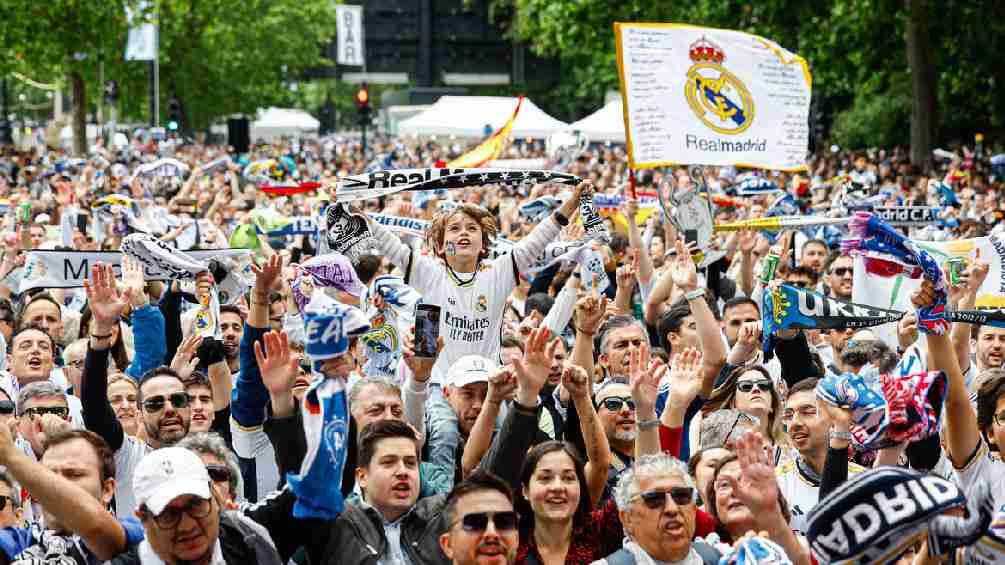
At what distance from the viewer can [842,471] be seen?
219 inches

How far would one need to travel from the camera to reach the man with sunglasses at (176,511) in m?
4.80

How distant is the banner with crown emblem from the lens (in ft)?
41.8

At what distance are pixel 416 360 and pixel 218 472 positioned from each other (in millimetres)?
1066

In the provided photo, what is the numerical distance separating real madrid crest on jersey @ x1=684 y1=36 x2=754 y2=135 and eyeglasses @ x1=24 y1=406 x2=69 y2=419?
23.3ft

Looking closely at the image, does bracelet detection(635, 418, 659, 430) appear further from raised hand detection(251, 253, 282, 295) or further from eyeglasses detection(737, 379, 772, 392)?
raised hand detection(251, 253, 282, 295)

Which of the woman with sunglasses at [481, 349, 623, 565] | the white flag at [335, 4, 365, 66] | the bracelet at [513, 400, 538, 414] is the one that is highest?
the white flag at [335, 4, 365, 66]

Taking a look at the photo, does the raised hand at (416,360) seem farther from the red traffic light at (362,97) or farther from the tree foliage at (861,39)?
the red traffic light at (362,97)

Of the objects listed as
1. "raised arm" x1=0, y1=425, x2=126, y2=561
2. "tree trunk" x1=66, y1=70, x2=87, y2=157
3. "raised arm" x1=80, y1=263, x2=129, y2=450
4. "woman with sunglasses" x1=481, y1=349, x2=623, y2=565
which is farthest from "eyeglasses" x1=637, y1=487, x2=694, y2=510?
"tree trunk" x1=66, y1=70, x2=87, y2=157

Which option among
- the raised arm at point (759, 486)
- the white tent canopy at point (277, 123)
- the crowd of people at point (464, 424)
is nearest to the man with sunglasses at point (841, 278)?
the crowd of people at point (464, 424)

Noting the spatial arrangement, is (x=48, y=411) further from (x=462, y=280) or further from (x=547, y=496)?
(x=547, y=496)

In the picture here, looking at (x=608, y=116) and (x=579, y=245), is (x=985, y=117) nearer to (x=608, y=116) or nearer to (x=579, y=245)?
(x=608, y=116)

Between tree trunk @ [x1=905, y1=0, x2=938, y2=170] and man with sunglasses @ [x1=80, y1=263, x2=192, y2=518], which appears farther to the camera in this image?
tree trunk @ [x1=905, y1=0, x2=938, y2=170]

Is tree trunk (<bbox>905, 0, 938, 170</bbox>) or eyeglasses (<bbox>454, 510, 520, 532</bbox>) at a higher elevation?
tree trunk (<bbox>905, 0, 938, 170</bbox>)

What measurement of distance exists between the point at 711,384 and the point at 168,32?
136ft
